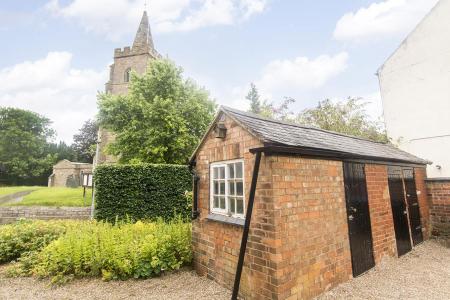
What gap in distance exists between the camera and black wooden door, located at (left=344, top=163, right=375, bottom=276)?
548cm

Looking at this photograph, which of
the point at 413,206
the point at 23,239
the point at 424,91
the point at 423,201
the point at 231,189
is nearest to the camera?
the point at 231,189

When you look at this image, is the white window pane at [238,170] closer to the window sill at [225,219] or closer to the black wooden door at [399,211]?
the window sill at [225,219]

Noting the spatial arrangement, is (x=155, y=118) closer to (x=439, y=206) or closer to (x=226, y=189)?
(x=226, y=189)

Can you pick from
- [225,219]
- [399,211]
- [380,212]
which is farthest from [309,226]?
[399,211]

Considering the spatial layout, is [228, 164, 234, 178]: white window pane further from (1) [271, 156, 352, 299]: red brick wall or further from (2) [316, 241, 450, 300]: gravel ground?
(2) [316, 241, 450, 300]: gravel ground

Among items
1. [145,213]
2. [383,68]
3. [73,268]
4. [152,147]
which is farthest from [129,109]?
[383,68]

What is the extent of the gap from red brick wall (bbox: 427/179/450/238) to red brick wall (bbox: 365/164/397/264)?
11.0 feet

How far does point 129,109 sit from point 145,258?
47.3ft

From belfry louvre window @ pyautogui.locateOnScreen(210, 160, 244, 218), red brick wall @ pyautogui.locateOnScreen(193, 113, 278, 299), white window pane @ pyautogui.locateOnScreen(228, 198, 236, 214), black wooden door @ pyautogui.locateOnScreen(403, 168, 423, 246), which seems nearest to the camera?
red brick wall @ pyautogui.locateOnScreen(193, 113, 278, 299)

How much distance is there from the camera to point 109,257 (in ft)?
19.3

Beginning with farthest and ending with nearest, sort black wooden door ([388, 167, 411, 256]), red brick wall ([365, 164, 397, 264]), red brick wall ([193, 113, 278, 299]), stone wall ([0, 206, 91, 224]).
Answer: stone wall ([0, 206, 91, 224]) < black wooden door ([388, 167, 411, 256]) < red brick wall ([365, 164, 397, 264]) < red brick wall ([193, 113, 278, 299])

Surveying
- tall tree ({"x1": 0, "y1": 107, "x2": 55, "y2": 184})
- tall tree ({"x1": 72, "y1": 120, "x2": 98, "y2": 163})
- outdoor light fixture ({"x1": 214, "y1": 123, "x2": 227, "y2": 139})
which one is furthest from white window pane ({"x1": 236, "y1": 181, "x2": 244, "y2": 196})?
tall tree ({"x1": 72, "y1": 120, "x2": 98, "y2": 163})

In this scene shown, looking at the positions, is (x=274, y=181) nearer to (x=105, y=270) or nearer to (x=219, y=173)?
(x=219, y=173)

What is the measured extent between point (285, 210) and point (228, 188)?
139 centimetres
